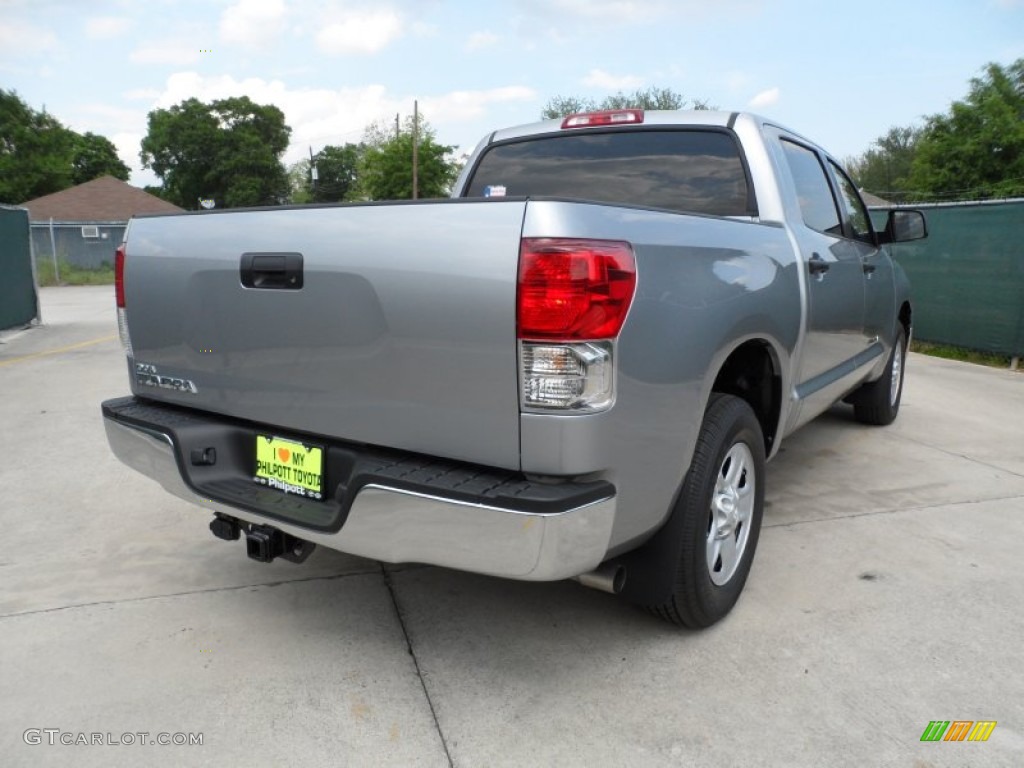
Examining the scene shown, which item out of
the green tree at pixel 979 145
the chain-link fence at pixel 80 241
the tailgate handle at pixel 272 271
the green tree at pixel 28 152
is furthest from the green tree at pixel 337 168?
the tailgate handle at pixel 272 271

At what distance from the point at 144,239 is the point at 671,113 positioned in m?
2.42

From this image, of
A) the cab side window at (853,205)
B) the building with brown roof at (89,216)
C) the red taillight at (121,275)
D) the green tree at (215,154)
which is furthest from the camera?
the green tree at (215,154)

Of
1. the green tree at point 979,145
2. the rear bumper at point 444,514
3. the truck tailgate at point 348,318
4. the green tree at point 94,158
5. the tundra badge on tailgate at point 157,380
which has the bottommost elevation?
the rear bumper at point 444,514

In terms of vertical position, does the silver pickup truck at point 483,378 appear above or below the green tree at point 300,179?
below

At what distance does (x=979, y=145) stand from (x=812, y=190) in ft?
108

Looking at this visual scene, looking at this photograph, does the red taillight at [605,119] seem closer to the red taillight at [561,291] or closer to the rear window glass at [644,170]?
the rear window glass at [644,170]

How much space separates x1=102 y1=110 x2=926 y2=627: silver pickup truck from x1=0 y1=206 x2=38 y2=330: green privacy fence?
10.1 metres

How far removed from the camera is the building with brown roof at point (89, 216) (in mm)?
29766

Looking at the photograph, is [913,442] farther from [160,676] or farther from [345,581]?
[160,676]

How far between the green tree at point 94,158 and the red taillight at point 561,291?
73.8 meters

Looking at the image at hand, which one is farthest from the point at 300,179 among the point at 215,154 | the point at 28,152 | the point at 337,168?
the point at 28,152

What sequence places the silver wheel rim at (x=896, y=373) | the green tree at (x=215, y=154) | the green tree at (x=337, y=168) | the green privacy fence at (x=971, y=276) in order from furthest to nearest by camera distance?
the green tree at (x=337, y=168) → the green tree at (x=215, y=154) → the green privacy fence at (x=971, y=276) → the silver wheel rim at (x=896, y=373)

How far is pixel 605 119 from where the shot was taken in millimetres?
3779

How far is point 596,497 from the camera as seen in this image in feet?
6.73
